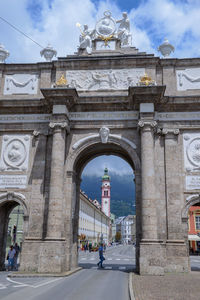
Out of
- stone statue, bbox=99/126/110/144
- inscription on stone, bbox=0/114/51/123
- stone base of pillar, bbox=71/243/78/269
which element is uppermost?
inscription on stone, bbox=0/114/51/123

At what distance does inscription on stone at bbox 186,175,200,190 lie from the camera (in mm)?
20031

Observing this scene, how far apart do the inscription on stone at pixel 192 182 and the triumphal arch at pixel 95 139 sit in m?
0.06

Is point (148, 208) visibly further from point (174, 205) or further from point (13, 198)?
point (13, 198)

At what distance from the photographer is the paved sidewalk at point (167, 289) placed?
421 inches

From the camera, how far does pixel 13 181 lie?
2112 centimetres

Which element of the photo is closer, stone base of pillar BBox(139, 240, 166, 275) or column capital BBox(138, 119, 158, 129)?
stone base of pillar BBox(139, 240, 166, 275)

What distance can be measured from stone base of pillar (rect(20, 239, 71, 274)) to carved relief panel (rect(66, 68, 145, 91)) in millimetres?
10657

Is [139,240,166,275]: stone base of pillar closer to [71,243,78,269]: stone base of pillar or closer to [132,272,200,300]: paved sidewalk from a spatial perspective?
[132,272,200,300]: paved sidewalk

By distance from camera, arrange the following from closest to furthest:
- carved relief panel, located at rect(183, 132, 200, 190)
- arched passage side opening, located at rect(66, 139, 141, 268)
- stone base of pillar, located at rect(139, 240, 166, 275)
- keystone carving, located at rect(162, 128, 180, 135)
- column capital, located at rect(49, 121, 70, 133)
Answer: stone base of pillar, located at rect(139, 240, 166, 275) < arched passage side opening, located at rect(66, 139, 141, 268) < carved relief panel, located at rect(183, 132, 200, 190) < column capital, located at rect(49, 121, 70, 133) < keystone carving, located at rect(162, 128, 180, 135)

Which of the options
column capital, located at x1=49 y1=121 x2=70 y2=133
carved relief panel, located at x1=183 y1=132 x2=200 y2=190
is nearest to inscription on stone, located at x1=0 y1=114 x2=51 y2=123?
column capital, located at x1=49 y1=121 x2=70 y2=133

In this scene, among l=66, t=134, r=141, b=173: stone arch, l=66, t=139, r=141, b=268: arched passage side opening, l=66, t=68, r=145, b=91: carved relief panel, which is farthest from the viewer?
l=66, t=68, r=145, b=91: carved relief panel

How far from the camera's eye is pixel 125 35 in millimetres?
24031

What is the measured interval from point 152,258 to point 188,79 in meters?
12.2

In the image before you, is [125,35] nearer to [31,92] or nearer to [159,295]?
[31,92]
